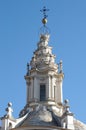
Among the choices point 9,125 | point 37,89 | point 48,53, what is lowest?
point 9,125

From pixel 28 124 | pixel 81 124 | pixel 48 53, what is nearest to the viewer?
pixel 28 124

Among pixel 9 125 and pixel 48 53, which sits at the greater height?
pixel 48 53

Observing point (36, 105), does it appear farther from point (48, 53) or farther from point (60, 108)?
point (48, 53)

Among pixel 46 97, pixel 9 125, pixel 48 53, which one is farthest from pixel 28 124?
pixel 48 53

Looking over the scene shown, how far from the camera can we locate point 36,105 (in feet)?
266

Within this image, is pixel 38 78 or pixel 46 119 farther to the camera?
pixel 38 78

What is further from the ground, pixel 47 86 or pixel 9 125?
pixel 47 86

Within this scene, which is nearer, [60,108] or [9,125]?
[9,125]

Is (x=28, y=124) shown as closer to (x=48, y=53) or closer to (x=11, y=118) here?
(x=11, y=118)

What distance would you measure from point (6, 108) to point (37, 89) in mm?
7783

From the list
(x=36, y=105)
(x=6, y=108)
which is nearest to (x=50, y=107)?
(x=36, y=105)

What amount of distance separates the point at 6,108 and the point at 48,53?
13843 mm

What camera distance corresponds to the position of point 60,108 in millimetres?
82375

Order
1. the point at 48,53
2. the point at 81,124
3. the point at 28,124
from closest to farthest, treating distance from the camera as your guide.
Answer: the point at 28,124, the point at 81,124, the point at 48,53
